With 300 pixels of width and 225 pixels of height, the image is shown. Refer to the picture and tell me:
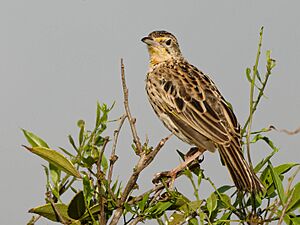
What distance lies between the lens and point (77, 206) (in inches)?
80.4

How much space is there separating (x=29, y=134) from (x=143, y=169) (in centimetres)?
44

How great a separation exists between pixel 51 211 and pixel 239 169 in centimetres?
137

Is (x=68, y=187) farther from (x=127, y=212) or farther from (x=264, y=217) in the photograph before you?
(x=264, y=217)

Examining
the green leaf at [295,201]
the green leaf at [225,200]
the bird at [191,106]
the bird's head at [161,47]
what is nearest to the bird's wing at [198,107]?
the bird at [191,106]

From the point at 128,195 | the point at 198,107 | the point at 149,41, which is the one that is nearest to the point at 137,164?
the point at 128,195

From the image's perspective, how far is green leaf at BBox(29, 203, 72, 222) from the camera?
2011 millimetres

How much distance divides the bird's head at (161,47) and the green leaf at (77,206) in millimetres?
3149

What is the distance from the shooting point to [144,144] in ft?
7.30

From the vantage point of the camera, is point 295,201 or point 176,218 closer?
point 295,201

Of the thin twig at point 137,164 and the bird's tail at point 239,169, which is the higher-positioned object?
the thin twig at point 137,164

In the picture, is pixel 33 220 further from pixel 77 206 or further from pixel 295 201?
pixel 295 201

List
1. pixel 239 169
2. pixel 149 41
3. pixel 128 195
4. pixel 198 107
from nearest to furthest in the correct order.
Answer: pixel 128 195, pixel 239 169, pixel 198 107, pixel 149 41

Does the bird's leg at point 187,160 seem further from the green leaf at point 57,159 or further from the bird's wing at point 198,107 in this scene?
the green leaf at point 57,159

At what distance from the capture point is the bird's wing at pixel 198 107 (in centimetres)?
376
